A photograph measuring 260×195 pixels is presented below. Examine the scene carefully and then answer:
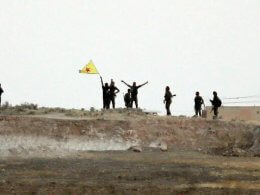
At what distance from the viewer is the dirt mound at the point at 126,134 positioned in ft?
88.2

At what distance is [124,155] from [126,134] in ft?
12.9

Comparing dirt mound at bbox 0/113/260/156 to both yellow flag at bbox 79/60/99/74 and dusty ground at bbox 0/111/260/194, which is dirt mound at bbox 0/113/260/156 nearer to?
dusty ground at bbox 0/111/260/194

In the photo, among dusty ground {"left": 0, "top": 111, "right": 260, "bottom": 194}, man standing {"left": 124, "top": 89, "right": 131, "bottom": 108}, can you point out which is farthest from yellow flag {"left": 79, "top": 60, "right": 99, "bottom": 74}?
dusty ground {"left": 0, "top": 111, "right": 260, "bottom": 194}

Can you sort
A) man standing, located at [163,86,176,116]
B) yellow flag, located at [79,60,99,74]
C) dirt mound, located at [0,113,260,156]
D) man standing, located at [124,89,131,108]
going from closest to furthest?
dirt mound, located at [0,113,260,156], man standing, located at [163,86,176,116], man standing, located at [124,89,131,108], yellow flag, located at [79,60,99,74]

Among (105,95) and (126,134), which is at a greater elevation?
(105,95)

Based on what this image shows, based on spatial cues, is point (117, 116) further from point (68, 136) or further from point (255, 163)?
point (255, 163)

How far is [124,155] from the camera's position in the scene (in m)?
24.6

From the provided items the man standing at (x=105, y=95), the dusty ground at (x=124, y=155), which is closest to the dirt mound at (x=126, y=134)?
the dusty ground at (x=124, y=155)

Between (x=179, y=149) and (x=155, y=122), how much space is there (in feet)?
9.08

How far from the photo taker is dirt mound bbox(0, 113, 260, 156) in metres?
26.9

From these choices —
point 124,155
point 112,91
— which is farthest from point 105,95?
point 124,155

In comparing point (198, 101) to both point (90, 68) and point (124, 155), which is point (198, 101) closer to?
point (90, 68)

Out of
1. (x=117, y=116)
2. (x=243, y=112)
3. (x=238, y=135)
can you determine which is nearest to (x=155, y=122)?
(x=117, y=116)

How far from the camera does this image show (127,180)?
53.7 ft
